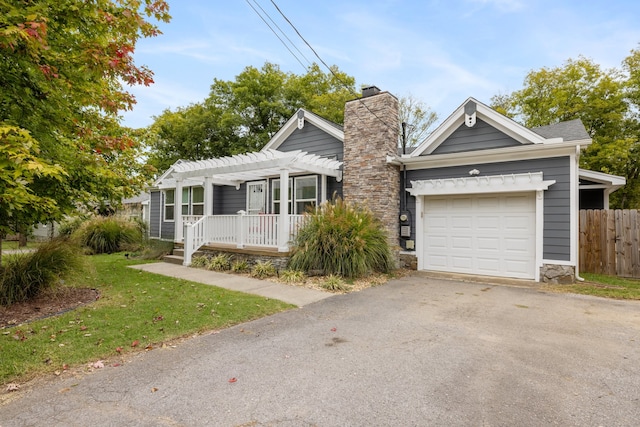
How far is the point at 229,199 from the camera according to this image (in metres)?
13.9

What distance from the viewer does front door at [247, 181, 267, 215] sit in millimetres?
12258

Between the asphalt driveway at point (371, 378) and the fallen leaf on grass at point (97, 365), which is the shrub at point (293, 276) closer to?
the asphalt driveway at point (371, 378)

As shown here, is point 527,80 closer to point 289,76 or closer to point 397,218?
point 289,76

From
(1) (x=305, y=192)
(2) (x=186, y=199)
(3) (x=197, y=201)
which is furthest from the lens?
(2) (x=186, y=199)

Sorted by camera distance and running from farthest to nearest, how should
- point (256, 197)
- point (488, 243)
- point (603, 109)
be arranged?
point (603, 109) < point (256, 197) < point (488, 243)

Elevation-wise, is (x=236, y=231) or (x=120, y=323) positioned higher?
(x=236, y=231)

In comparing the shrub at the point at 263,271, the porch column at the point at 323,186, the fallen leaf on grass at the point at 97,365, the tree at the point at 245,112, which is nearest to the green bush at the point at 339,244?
the shrub at the point at 263,271

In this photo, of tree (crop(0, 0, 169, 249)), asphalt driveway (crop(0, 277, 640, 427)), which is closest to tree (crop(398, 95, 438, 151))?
asphalt driveway (crop(0, 277, 640, 427))

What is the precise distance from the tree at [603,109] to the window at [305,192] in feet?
55.2

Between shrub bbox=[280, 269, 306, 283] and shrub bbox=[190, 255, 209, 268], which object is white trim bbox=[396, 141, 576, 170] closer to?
shrub bbox=[280, 269, 306, 283]

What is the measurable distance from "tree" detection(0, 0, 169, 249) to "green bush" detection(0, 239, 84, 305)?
39.3 inches

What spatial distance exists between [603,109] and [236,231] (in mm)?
21387

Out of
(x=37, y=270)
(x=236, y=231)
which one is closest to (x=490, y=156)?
(x=236, y=231)

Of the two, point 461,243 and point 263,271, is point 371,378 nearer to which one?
point 263,271
